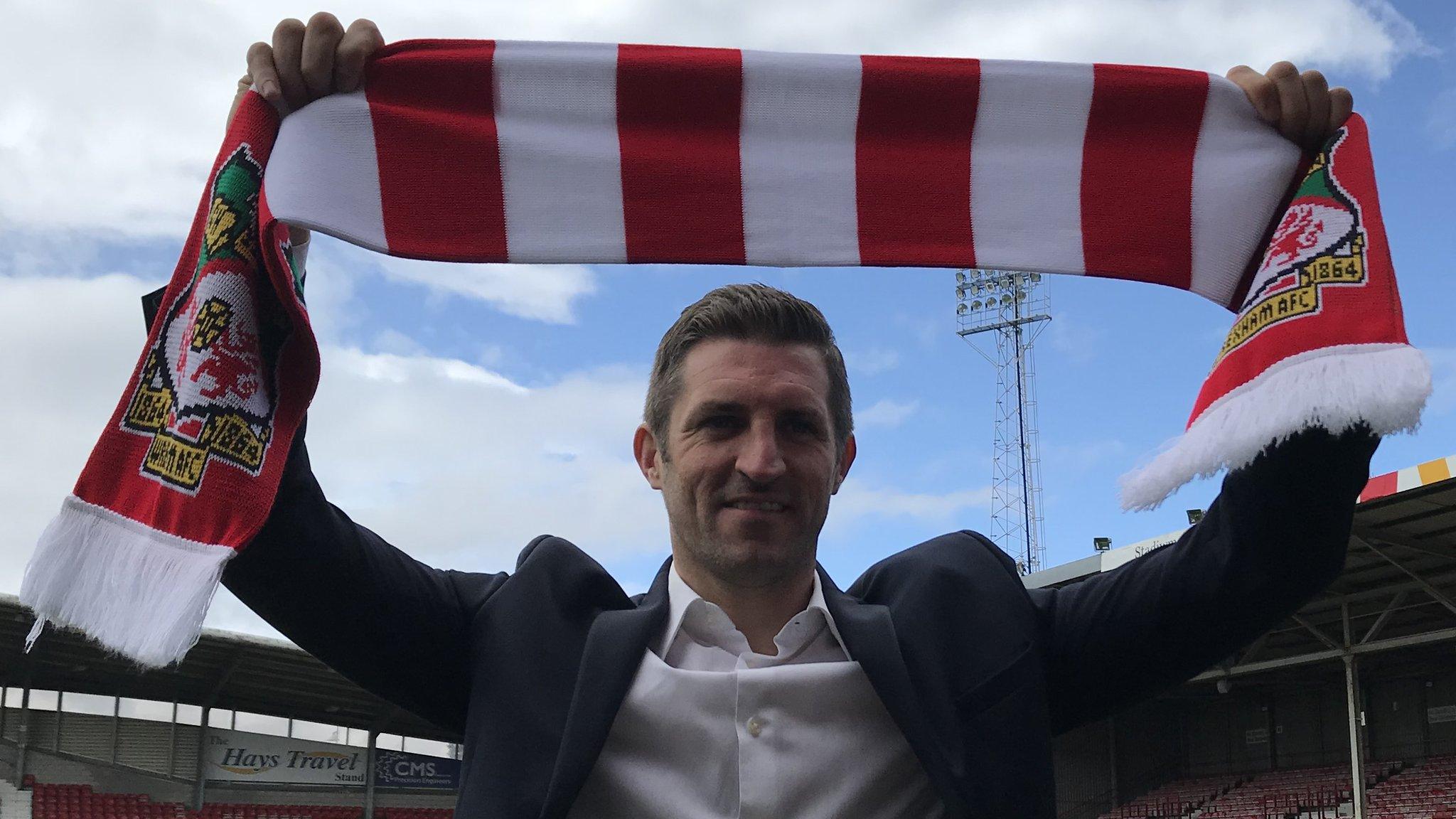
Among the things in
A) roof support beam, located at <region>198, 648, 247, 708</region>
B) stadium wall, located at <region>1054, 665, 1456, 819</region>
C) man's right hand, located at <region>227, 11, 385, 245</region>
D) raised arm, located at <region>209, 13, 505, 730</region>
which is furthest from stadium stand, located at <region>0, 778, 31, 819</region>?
man's right hand, located at <region>227, 11, 385, 245</region>

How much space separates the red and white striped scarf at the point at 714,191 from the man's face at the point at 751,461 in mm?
249

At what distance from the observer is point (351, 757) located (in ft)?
67.3

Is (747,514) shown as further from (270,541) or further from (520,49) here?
(520,49)

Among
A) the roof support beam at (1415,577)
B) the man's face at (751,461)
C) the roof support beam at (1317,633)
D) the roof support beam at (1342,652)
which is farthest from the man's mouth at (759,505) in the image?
the roof support beam at (1317,633)

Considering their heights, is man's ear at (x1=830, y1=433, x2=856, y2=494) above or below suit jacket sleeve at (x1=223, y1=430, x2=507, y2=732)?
above

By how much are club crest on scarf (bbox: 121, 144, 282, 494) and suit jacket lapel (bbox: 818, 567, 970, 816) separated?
31.8 inches

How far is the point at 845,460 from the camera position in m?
1.90

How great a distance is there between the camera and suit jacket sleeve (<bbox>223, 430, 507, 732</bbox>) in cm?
158

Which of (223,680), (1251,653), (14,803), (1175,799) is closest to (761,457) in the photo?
(1251,653)

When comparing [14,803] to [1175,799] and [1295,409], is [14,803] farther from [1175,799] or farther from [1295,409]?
[1295,409]

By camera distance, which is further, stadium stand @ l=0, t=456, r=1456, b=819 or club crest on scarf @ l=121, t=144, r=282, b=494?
stadium stand @ l=0, t=456, r=1456, b=819

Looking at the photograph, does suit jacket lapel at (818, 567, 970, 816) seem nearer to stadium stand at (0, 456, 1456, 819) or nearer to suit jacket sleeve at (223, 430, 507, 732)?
suit jacket sleeve at (223, 430, 507, 732)

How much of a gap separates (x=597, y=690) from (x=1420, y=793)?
1956 cm

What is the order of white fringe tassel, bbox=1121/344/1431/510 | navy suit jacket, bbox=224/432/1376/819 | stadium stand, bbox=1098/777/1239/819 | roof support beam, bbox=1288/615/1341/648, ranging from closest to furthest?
white fringe tassel, bbox=1121/344/1431/510
navy suit jacket, bbox=224/432/1376/819
roof support beam, bbox=1288/615/1341/648
stadium stand, bbox=1098/777/1239/819
